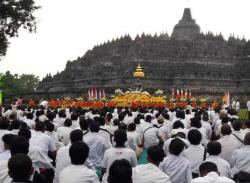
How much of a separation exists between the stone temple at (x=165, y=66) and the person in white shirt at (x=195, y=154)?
5051 centimetres

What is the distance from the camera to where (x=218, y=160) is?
8234mm

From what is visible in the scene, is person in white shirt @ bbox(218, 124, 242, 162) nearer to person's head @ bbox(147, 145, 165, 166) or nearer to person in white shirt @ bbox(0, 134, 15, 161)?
person's head @ bbox(147, 145, 165, 166)

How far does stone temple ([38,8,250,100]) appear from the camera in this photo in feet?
212

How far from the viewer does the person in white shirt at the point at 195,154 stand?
9070 millimetres

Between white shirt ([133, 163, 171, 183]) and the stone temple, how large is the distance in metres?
52.7

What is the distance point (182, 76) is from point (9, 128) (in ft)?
176

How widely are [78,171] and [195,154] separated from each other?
2.97m

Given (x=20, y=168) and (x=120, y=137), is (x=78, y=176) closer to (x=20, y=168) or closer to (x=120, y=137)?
(x=20, y=168)

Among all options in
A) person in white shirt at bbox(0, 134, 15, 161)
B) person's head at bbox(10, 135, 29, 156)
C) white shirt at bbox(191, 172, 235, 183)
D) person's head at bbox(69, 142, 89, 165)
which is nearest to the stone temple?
person in white shirt at bbox(0, 134, 15, 161)

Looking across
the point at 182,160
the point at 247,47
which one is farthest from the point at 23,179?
the point at 247,47

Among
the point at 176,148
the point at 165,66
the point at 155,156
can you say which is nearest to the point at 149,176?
the point at 155,156

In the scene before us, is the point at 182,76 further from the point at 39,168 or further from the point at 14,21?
the point at 39,168

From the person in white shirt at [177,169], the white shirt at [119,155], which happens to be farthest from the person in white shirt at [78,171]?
the white shirt at [119,155]

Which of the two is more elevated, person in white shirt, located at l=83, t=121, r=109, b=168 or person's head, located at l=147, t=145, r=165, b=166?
person's head, located at l=147, t=145, r=165, b=166
